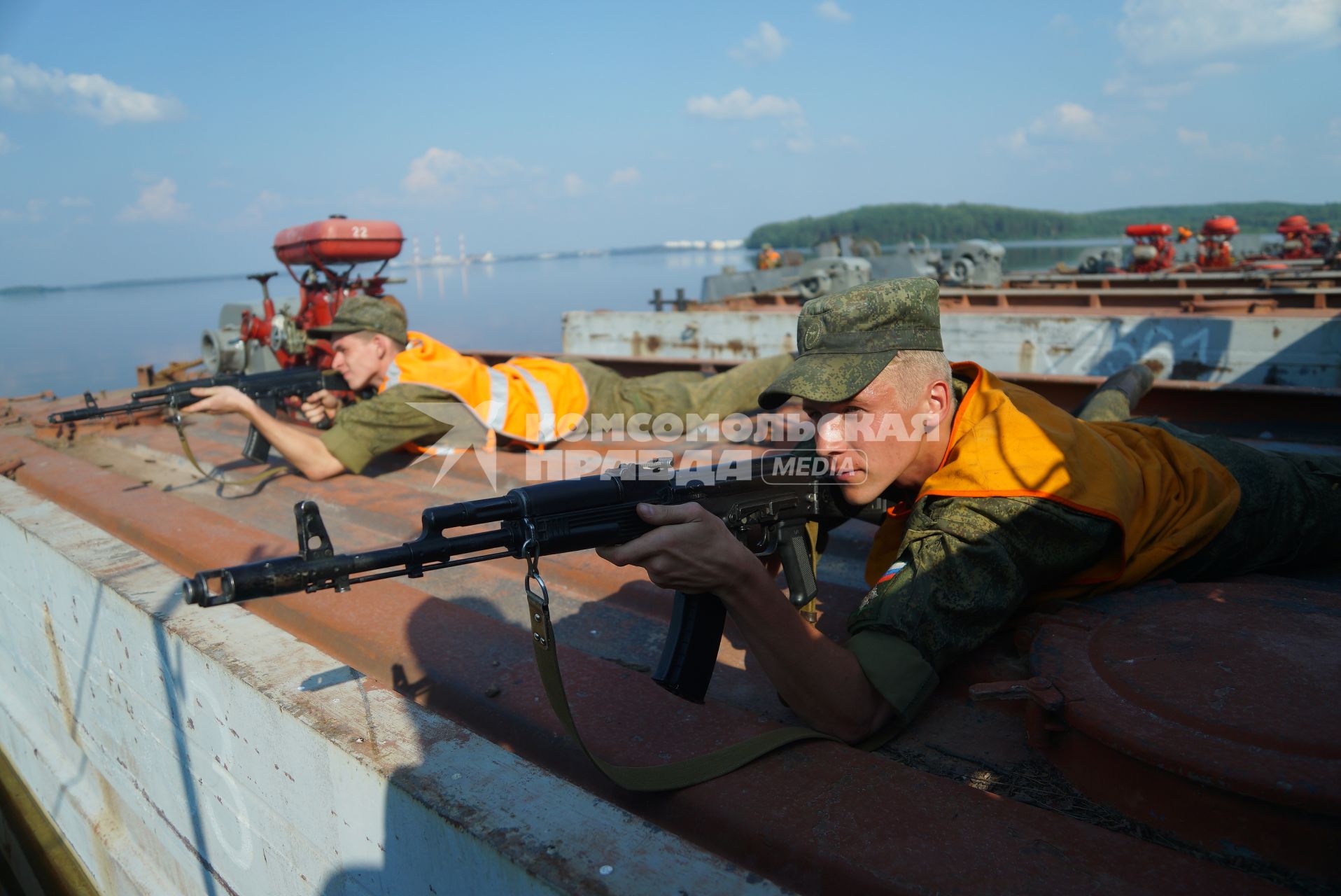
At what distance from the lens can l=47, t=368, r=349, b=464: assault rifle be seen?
465 cm

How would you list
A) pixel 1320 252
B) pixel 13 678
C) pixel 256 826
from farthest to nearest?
pixel 1320 252 < pixel 13 678 < pixel 256 826

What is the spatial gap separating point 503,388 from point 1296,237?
27.5 meters

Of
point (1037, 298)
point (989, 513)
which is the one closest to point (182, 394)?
point (989, 513)

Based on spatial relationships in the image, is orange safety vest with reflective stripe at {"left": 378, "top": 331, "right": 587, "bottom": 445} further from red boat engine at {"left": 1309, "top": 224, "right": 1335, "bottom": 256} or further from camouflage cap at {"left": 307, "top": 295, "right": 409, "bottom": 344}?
red boat engine at {"left": 1309, "top": 224, "right": 1335, "bottom": 256}

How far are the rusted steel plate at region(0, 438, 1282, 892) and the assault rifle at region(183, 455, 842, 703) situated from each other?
0.63ft

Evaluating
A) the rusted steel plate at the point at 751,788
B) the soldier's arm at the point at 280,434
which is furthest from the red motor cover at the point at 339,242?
the rusted steel plate at the point at 751,788

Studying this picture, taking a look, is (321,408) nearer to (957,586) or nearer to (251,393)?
(251,393)

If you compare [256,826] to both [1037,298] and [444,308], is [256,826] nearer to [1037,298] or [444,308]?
[1037,298]

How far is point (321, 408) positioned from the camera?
557cm

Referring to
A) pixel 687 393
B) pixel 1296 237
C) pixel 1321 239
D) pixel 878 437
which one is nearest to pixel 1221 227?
pixel 1296 237

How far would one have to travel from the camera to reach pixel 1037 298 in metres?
11.3

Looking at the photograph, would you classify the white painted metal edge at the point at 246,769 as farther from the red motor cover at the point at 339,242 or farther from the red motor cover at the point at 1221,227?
the red motor cover at the point at 1221,227

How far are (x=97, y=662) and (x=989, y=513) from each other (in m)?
3.41

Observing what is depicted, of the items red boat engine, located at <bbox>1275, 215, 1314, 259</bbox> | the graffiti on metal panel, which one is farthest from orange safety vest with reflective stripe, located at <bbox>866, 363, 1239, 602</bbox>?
red boat engine, located at <bbox>1275, 215, 1314, 259</bbox>
